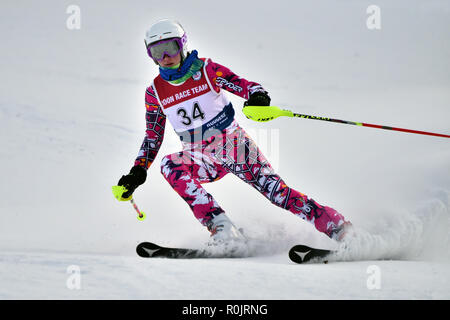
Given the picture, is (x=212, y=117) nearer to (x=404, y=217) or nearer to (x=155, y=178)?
(x=404, y=217)

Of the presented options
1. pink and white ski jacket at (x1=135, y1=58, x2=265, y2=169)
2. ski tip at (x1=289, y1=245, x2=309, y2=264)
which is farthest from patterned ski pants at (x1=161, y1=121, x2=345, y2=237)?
ski tip at (x1=289, y1=245, x2=309, y2=264)

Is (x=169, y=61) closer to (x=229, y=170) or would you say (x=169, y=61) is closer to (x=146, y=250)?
(x=229, y=170)

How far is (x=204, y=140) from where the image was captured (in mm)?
3299

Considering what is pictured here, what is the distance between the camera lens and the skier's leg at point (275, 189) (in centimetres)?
304

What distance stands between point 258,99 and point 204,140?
0.55m

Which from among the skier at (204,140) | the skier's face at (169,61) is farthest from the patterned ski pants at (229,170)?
the skier's face at (169,61)

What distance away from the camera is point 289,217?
3.87m

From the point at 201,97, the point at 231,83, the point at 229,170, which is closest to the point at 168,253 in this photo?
the point at 229,170

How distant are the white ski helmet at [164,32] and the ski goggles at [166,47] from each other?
0.06 ft

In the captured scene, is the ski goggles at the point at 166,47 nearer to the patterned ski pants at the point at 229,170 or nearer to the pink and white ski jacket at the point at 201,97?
the pink and white ski jacket at the point at 201,97

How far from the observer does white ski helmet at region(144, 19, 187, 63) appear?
307 cm

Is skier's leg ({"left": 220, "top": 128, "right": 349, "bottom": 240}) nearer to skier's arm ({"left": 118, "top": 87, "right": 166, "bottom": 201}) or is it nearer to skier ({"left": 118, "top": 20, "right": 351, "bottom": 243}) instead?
skier ({"left": 118, "top": 20, "right": 351, "bottom": 243})

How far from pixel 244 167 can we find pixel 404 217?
1.20m

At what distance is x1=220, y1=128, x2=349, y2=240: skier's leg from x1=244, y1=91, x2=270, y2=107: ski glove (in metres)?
0.42
